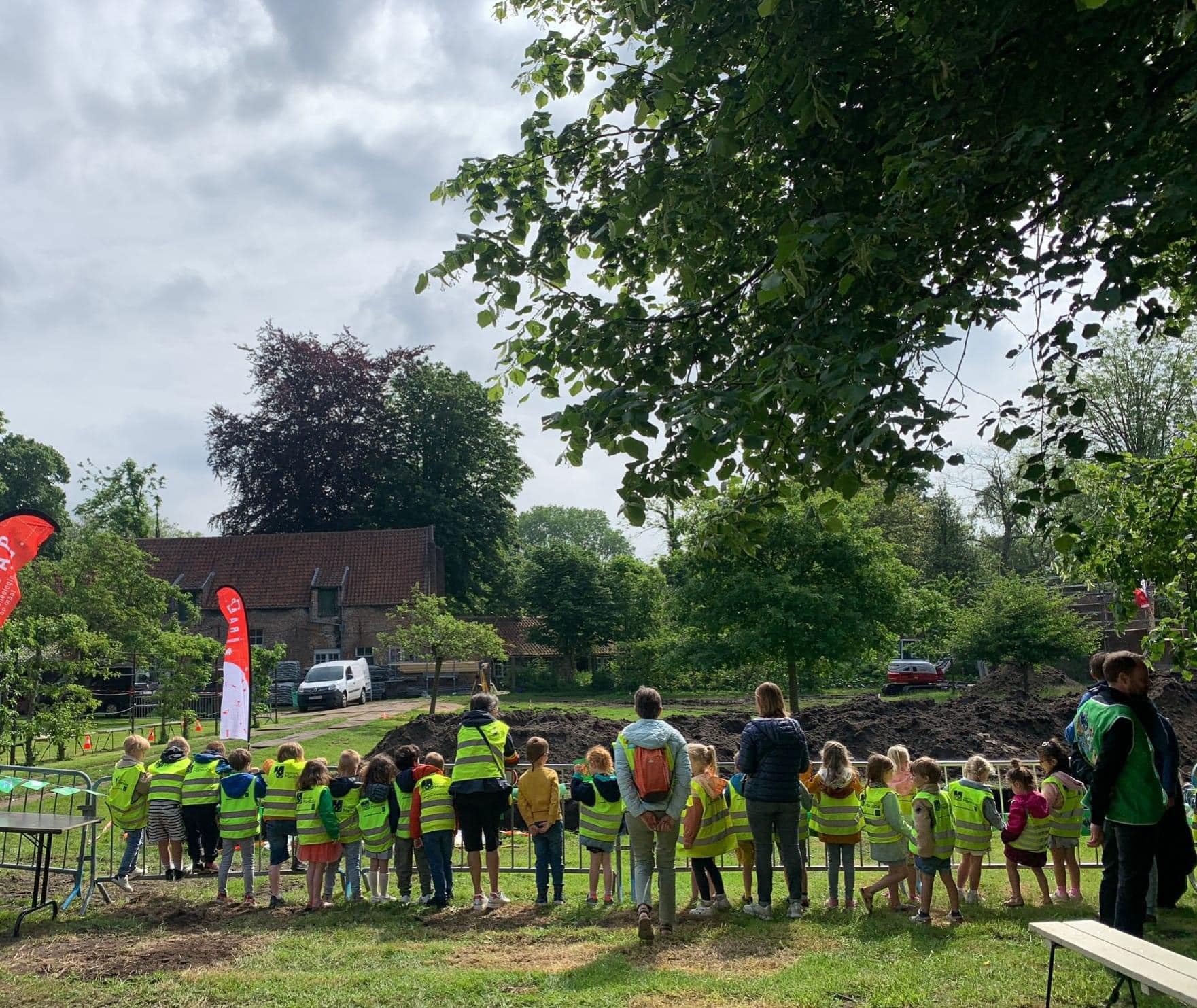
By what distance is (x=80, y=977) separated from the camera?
6867 millimetres

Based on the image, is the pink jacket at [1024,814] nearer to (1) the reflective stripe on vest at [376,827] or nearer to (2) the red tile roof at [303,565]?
(1) the reflective stripe on vest at [376,827]

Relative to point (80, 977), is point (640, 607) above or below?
above

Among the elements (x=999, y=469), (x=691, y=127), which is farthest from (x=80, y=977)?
(x=999, y=469)

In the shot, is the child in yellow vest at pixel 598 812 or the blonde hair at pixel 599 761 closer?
the child in yellow vest at pixel 598 812

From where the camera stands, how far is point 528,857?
11.1 meters

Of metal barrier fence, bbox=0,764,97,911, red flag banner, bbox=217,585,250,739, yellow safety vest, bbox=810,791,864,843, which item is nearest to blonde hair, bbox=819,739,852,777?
yellow safety vest, bbox=810,791,864,843

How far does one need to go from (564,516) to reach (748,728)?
114286 mm

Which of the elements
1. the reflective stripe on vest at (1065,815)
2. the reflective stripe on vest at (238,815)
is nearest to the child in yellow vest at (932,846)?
the reflective stripe on vest at (1065,815)

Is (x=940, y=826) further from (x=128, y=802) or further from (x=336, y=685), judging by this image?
(x=336, y=685)

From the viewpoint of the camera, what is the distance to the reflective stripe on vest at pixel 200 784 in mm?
10258

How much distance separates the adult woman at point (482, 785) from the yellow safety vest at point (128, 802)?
12.0 feet

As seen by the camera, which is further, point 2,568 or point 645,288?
point 2,568

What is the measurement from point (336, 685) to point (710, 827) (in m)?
28.3

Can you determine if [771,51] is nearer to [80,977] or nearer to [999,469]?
[80,977]
